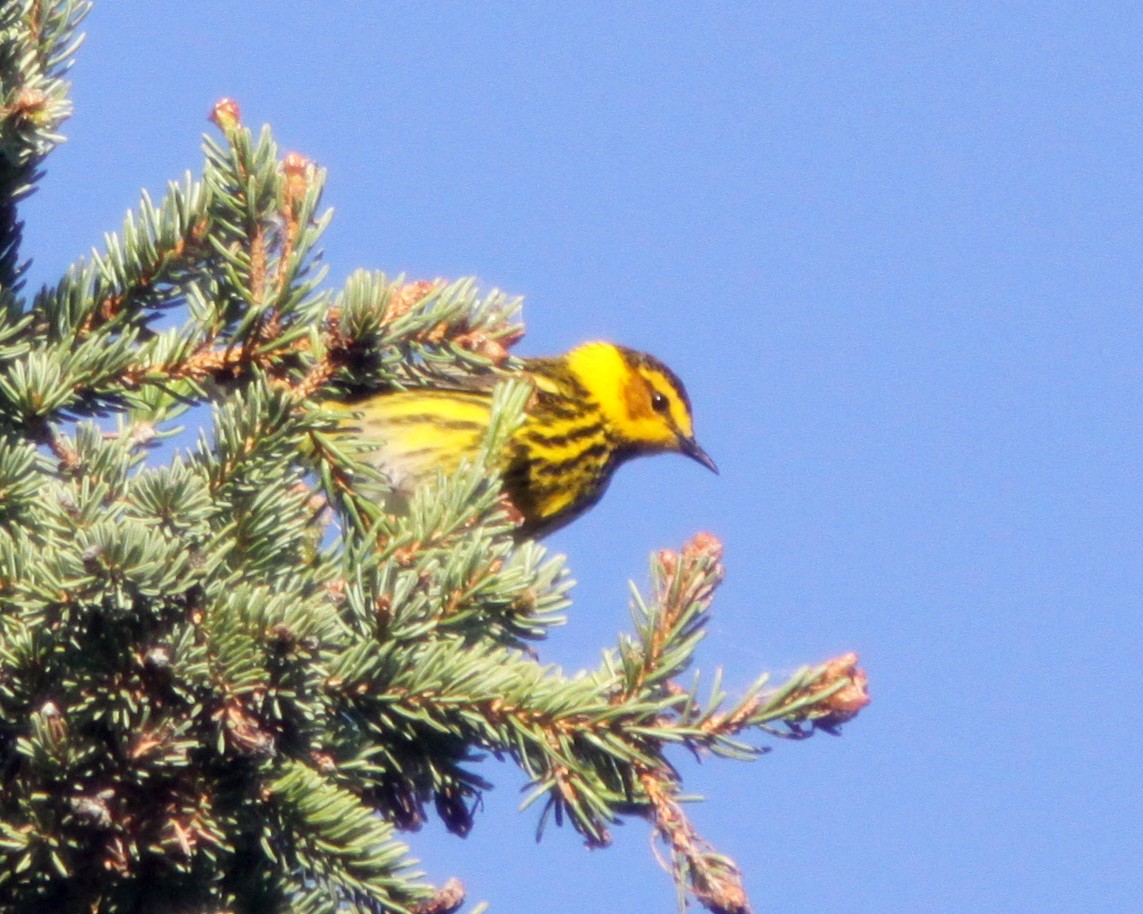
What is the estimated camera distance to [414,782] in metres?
1.79

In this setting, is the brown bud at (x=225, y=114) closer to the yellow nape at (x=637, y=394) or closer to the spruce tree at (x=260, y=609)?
the spruce tree at (x=260, y=609)

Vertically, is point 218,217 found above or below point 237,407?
above

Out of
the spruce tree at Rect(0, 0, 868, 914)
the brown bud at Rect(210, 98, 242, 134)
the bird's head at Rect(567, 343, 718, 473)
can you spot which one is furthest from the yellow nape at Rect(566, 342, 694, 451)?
the brown bud at Rect(210, 98, 242, 134)

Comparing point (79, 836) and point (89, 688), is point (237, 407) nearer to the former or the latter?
point (89, 688)

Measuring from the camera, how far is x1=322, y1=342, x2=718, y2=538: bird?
3957mm

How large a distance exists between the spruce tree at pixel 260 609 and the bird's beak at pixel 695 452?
365 cm

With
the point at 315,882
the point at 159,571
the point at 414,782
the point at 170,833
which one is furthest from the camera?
the point at 414,782

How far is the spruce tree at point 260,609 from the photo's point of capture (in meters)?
1.39

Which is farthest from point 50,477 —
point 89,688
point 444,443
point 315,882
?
point 444,443

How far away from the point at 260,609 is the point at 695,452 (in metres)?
4.19

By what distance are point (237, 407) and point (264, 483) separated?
0.09 meters

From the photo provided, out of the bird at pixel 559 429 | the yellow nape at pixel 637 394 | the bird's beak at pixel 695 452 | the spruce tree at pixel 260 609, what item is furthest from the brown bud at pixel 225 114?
the bird's beak at pixel 695 452

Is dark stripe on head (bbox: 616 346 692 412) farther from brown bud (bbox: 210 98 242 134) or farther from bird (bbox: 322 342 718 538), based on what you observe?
brown bud (bbox: 210 98 242 134)

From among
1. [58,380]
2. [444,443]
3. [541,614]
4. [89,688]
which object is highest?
[444,443]
